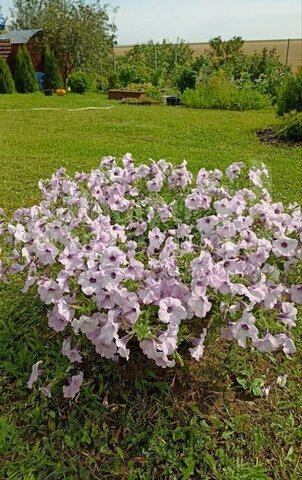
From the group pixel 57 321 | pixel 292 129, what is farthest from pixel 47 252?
pixel 292 129

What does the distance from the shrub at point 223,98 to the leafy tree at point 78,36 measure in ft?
26.4

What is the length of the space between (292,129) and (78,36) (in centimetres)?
1398

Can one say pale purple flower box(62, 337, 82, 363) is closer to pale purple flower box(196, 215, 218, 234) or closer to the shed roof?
pale purple flower box(196, 215, 218, 234)

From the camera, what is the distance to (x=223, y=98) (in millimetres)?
12117

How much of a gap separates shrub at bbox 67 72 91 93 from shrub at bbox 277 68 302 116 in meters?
9.93

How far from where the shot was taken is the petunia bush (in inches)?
65.6

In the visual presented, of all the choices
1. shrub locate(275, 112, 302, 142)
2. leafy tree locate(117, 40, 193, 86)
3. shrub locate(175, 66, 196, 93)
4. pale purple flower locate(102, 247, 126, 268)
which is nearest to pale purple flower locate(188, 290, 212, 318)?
pale purple flower locate(102, 247, 126, 268)

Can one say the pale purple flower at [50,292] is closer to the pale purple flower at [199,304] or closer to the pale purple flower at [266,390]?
the pale purple flower at [199,304]

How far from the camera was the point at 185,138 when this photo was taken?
7.76 m

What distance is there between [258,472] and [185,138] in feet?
21.1

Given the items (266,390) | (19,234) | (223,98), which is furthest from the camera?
(223,98)

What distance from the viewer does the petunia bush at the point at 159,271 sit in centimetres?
167

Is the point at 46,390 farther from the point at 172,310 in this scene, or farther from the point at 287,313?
the point at 287,313

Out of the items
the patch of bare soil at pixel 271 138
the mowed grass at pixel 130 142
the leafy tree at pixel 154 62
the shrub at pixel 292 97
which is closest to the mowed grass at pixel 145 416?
the mowed grass at pixel 130 142
